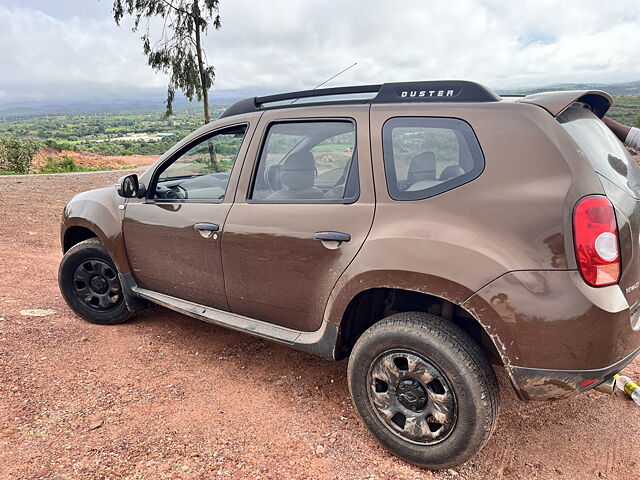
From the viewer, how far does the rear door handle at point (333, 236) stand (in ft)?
8.19

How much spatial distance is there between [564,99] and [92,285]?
377 centimetres

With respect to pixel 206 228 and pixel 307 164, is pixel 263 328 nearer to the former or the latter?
pixel 206 228

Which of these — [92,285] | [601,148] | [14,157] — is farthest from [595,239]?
[14,157]

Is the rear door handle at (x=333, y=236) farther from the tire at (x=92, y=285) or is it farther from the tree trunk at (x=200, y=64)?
the tree trunk at (x=200, y=64)

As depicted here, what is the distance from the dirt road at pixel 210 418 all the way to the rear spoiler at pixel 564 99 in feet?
5.89

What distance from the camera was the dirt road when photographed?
95.0 inches

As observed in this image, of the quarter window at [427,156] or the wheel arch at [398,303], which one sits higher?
the quarter window at [427,156]

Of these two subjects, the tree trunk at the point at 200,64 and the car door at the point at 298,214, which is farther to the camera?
the tree trunk at the point at 200,64

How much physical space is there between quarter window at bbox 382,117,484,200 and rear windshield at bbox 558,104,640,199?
1.44ft

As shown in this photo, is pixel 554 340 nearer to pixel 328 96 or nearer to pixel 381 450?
pixel 381 450

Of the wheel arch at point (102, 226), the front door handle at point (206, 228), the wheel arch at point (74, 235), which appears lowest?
the wheel arch at point (74, 235)

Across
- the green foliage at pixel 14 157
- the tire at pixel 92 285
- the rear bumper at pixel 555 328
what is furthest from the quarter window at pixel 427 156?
the green foliage at pixel 14 157

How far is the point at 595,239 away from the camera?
198 centimetres

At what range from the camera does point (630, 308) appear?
6.88 ft
